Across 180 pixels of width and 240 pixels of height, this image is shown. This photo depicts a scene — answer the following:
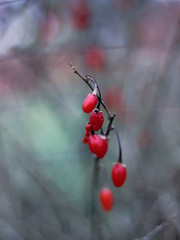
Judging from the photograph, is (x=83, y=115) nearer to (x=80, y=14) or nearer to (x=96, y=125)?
(x=80, y=14)

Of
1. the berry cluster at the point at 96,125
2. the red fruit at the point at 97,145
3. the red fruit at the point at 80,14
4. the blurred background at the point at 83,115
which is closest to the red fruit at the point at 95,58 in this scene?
the blurred background at the point at 83,115

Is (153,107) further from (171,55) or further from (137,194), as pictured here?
(137,194)

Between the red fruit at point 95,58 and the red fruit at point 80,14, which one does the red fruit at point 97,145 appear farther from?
the red fruit at point 80,14

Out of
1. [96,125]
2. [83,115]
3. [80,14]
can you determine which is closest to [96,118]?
[96,125]

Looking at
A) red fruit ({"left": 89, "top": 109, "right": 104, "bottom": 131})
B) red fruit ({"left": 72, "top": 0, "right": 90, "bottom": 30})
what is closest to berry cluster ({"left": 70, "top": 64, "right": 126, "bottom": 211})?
red fruit ({"left": 89, "top": 109, "right": 104, "bottom": 131})

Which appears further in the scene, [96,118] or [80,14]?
[80,14]

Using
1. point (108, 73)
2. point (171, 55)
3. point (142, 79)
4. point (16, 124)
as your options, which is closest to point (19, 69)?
point (16, 124)
